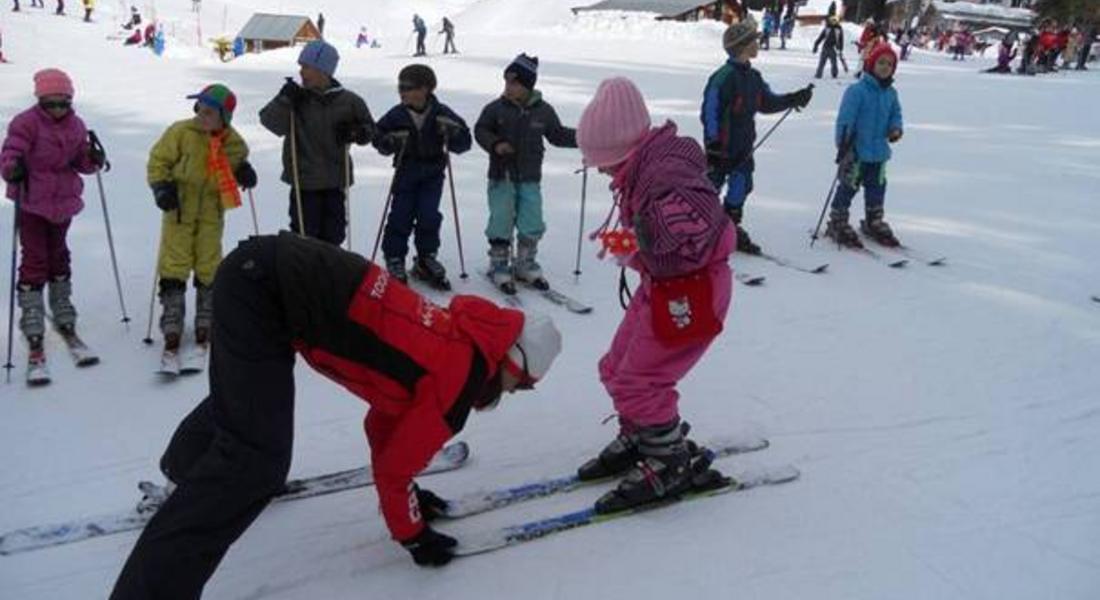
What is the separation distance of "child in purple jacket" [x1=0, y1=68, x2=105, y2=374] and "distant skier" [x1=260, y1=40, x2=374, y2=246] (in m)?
1.06

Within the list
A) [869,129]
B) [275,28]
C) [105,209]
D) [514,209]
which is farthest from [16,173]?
[275,28]

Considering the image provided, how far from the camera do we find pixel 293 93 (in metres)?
5.16

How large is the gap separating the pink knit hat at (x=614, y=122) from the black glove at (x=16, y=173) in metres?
3.20

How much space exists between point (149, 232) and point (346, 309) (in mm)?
5504

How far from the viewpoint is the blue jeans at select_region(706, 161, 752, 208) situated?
6.91m

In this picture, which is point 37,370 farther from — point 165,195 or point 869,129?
point 869,129

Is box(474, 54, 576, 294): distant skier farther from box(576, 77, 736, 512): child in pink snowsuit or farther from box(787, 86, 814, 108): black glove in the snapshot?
box(576, 77, 736, 512): child in pink snowsuit

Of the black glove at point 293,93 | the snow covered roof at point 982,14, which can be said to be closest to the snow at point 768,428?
the black glove at point 293,93

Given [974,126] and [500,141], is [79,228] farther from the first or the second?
[974,126]

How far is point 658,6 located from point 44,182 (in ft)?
130

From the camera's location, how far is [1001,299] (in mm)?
6395

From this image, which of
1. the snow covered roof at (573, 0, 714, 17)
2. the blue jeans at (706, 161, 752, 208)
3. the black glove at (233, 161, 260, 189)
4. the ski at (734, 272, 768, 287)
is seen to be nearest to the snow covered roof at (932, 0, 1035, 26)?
the snow covered roof at (573, 0, 714, 17)

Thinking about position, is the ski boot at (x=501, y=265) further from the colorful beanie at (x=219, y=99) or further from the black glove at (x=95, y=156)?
the black glove at (x=95, y=156)

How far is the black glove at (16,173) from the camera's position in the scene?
438cm
